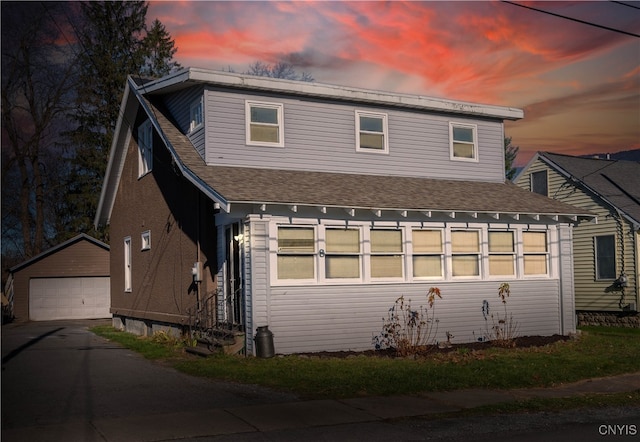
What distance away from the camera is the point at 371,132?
2095 centimetres

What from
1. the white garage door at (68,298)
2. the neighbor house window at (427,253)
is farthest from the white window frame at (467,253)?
the white garage door at (68,298)

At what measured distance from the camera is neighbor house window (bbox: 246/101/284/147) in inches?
755

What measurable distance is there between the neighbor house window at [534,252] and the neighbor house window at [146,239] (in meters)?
11.3

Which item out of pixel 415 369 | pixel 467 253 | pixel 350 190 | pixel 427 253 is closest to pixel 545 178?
pixel 467 253

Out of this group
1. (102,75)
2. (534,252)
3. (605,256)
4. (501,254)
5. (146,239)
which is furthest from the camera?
(102,75)

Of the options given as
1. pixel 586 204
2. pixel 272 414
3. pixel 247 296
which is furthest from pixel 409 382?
pixel 586 204

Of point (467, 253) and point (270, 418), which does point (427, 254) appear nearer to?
point (467, 253)

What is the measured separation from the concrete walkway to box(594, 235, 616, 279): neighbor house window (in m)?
14.3

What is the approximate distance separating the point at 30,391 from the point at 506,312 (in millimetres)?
12321

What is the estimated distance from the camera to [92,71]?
43.7m

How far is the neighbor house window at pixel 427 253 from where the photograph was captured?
18.8m

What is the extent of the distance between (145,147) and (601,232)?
1644cm

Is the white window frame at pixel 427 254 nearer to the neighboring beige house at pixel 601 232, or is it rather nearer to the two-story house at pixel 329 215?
the two-story house at pixel 329 215

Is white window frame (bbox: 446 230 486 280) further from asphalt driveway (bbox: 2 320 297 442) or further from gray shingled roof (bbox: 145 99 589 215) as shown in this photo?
asphalt driveway (bbox: 2 320 297 442)
